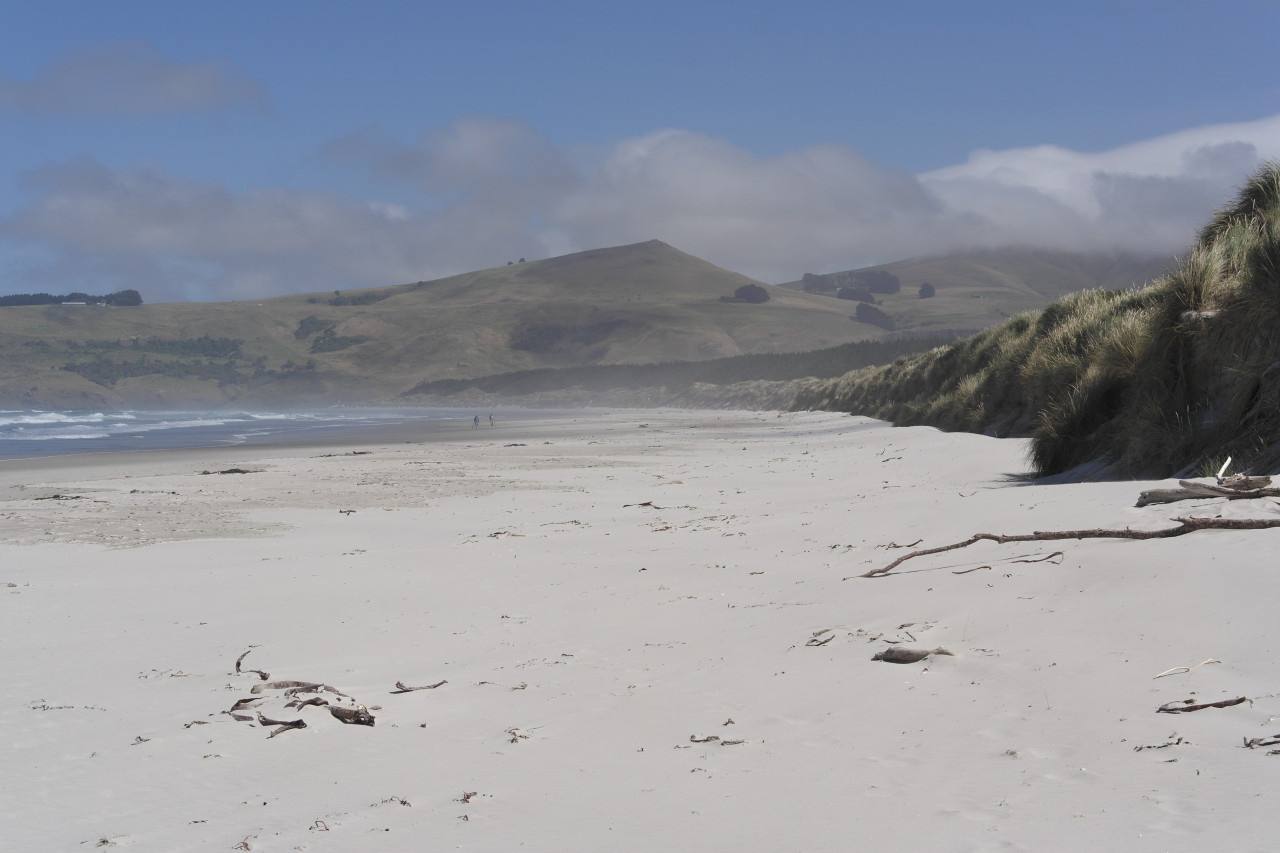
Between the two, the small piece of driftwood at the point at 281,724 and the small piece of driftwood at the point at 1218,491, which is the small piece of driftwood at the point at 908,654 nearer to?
the small piece of driftwood at the point at 1218,491

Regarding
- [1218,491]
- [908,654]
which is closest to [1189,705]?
[908,654]

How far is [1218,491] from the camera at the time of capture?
5371 mm

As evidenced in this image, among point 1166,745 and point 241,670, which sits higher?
point 1166,745

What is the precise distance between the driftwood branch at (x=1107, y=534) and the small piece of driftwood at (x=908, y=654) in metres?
1.54

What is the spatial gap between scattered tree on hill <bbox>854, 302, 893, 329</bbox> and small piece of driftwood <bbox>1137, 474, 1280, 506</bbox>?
182m

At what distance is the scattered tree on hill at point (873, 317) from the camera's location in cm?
18475

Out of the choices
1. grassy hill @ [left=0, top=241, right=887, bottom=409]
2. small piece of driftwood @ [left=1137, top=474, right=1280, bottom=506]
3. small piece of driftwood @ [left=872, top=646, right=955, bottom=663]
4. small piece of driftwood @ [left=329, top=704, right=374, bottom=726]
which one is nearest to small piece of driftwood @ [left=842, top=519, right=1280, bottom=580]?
small piece of driftwood @ [left=1137, top=474, right=1280, bottom=506]

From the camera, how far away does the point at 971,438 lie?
14805 mm

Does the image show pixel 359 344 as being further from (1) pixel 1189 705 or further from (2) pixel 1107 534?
(1) pixel 1189 705

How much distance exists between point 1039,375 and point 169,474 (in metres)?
15.0

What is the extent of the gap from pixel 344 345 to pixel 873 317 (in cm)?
9684

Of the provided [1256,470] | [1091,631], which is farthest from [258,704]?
[1256,470]

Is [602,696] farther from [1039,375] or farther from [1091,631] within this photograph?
[1039,375]

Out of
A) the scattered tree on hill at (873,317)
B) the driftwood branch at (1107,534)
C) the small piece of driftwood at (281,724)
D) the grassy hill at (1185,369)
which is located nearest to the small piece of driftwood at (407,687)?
the small piece of driftwood at (281,724)
